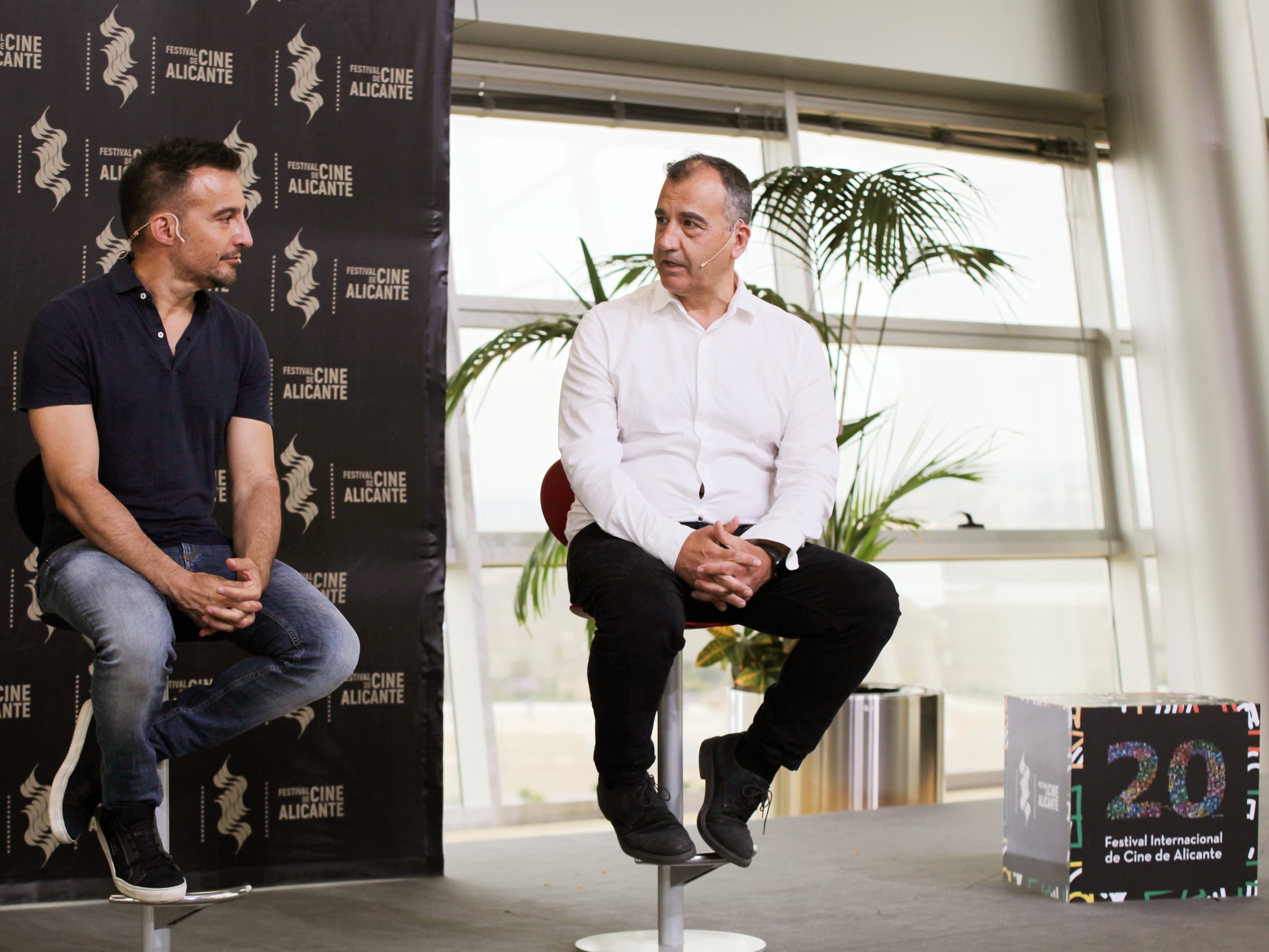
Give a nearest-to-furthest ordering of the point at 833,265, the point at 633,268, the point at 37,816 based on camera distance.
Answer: the point at 37,816 → the point at 633,268 → the point at 833,265

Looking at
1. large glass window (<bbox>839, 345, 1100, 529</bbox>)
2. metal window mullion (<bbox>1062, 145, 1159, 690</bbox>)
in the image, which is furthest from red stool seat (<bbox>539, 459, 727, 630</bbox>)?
metal window mullion (<bbox>1062, 145, 1159, 690</bbox>)

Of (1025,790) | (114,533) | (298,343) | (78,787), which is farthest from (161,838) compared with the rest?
(1025,790)

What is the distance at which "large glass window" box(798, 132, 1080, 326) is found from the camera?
4652 millimetres

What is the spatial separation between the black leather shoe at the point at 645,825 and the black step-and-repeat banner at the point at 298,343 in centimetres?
96

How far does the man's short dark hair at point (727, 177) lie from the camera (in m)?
2.13

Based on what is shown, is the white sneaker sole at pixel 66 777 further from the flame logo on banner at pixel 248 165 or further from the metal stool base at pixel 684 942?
the flame logo on banner at pixel 248 165

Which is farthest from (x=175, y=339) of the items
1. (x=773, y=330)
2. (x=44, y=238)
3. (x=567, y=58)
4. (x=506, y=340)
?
(x=567, y=58)

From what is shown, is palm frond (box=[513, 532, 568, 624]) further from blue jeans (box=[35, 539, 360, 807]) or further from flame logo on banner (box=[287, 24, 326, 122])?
blue jeans (box=[35, 539, 360, 807])

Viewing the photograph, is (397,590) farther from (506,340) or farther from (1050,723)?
(1050,723)

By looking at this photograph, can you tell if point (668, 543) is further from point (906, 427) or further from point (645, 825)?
point (906, 427)

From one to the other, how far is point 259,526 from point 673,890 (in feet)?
2.93

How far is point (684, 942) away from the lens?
1.93m

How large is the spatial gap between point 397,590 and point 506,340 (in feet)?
3.42

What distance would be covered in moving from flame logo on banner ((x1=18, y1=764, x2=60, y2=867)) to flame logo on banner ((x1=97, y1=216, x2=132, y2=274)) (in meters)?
1.04
